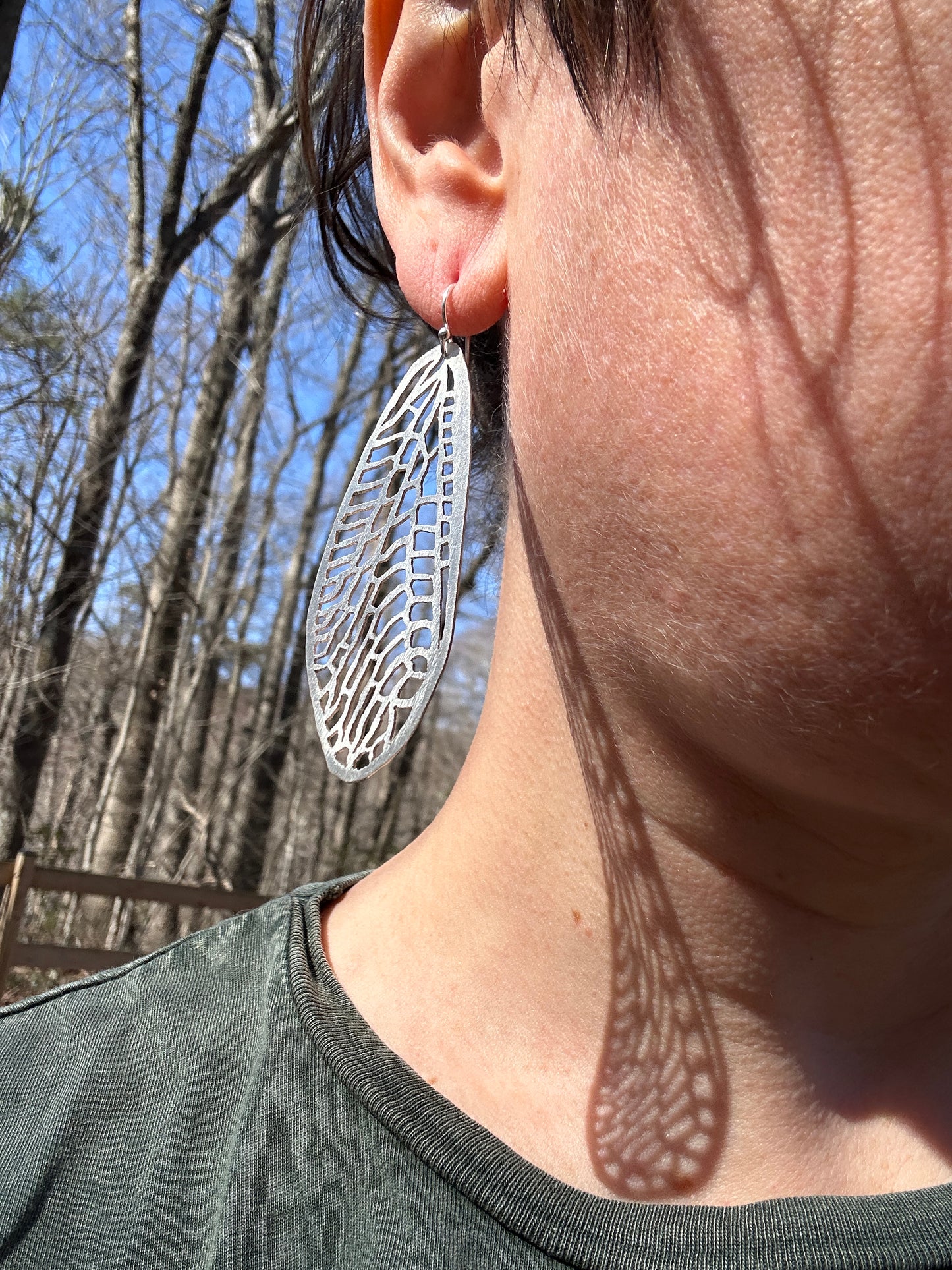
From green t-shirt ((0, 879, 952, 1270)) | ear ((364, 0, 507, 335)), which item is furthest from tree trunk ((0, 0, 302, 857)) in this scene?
green t-shirt ((0, 879, 952, 1270))

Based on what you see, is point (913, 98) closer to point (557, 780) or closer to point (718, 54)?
point (718, 54)

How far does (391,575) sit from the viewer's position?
938 millimetres

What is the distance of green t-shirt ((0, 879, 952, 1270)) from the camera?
715 millimetres

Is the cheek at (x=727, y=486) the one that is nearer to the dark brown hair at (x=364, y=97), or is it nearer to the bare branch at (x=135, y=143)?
the dark brown hair at (x=364, y=97)

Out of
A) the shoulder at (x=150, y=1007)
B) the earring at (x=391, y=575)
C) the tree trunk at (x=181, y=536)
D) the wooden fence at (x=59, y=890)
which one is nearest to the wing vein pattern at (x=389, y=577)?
the earring at (x=391, y=575)

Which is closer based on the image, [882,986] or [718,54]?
[718,54]

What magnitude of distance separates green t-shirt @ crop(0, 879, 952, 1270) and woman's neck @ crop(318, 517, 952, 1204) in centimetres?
6

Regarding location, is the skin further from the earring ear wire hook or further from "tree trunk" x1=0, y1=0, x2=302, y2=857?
"tree trunk" x1=0, y1=0, x2=302, y2=857

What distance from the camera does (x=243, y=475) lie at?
10648 mm

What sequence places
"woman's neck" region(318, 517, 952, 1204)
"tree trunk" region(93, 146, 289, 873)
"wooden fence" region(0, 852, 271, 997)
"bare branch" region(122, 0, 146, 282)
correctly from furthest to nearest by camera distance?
"tree trunk" region(93, 146, 289, 873) → "bare branch" region(122, 0, 146, 282) → "wooden fence" region(0, 852, 271, 997) → "woman's neck" region(318, 517, 952, 1204)

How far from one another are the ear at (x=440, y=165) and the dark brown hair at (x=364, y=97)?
0.21 ft

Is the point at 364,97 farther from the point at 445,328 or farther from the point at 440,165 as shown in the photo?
the point at 445,328

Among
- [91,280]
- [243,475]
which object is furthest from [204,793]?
[91,280]

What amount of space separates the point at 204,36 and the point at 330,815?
15694 millimetres
